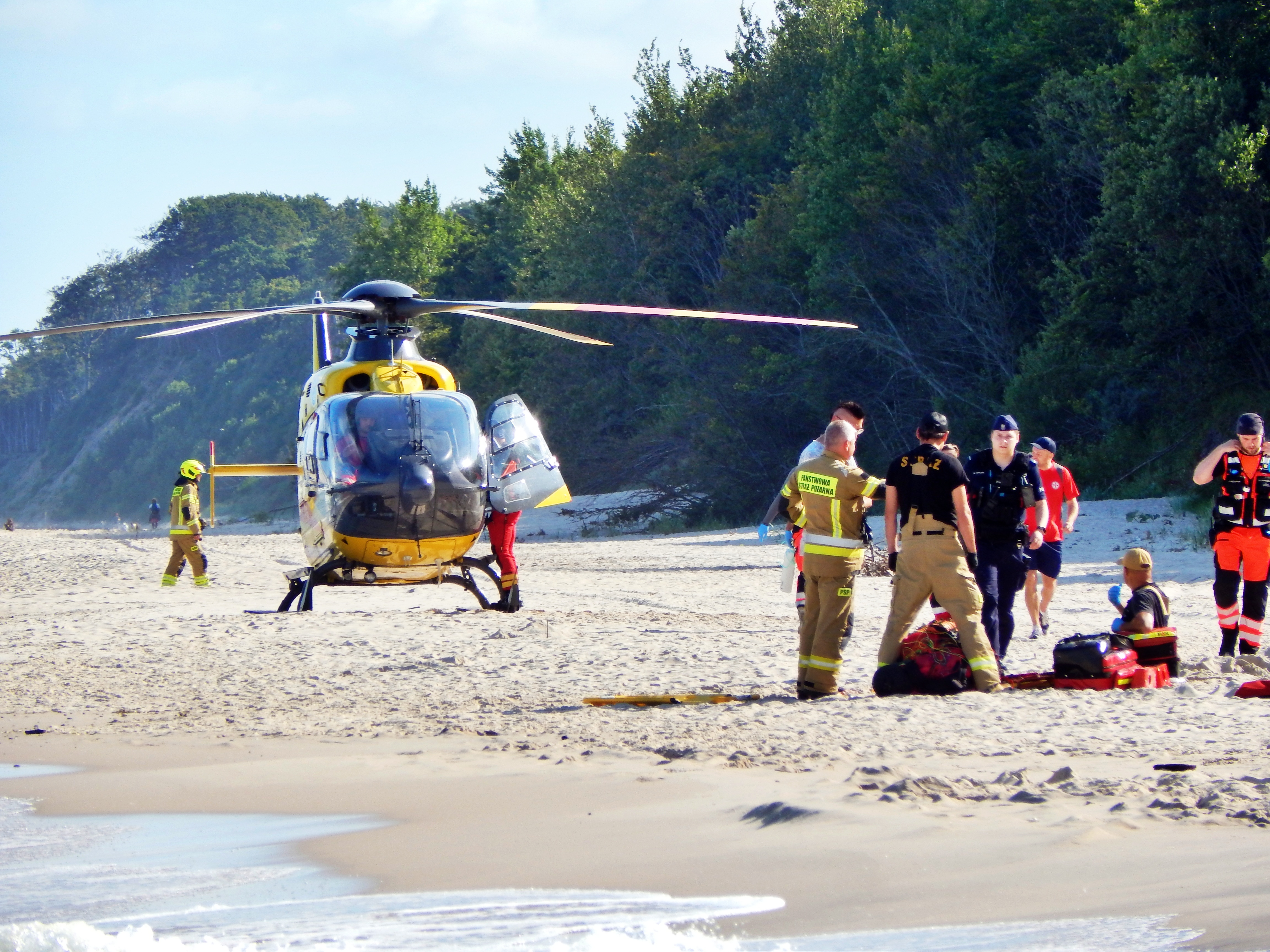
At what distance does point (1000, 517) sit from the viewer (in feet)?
29.0

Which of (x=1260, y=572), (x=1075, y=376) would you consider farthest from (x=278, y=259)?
(x=1260, y=572)

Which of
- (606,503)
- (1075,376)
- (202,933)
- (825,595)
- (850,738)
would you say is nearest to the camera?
(202,933)

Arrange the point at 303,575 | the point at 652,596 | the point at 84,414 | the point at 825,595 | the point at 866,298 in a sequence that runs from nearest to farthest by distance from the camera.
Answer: the point at 825,595, the point at 303,575, the point at 652,596, the point at 866,298, the point at 84,414

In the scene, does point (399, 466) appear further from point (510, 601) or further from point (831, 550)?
point (831, 550)

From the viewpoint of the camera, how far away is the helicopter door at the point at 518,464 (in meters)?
13.3

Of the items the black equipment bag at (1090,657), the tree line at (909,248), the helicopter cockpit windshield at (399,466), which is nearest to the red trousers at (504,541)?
the helicopter cockpit windshield at (399,466)

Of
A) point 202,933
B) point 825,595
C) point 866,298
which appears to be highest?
point 866,298

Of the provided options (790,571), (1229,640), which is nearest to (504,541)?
(790,571)

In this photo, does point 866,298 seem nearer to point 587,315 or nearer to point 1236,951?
point 587,315

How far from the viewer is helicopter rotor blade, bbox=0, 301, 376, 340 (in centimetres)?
957

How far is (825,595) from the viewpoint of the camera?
26.4 feet

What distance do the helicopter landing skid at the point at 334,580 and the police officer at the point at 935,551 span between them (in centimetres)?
619

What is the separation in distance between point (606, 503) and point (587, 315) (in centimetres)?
616

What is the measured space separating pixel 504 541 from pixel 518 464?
2.59 ft
